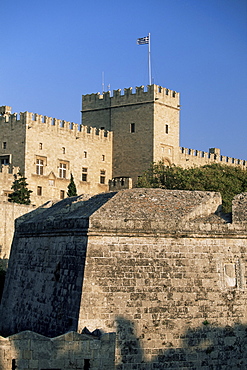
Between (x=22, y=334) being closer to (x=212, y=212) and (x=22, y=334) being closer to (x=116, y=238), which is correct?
(x=116, y=238)

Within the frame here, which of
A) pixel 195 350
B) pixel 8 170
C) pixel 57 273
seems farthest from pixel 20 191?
pixel 195 350

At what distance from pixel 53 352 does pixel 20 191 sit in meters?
34.4

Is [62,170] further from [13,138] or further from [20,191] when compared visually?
[20,191]

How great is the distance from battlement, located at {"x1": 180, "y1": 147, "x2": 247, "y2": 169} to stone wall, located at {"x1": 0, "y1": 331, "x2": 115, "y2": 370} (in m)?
50.3

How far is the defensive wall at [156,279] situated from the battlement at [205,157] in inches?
1862

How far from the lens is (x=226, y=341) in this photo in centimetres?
1436

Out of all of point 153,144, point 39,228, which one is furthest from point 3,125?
point 39,228

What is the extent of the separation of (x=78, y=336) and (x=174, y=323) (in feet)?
8.62

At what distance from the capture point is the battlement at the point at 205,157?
63031 mm

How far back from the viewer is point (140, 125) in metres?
57.7

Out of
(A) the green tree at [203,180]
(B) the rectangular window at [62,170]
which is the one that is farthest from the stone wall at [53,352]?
(B) the rectangular window at [62,170]

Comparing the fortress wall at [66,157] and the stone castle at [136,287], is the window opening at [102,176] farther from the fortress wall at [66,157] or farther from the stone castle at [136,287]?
the stone castle at [136,287]

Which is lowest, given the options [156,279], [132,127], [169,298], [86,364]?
[86,364]

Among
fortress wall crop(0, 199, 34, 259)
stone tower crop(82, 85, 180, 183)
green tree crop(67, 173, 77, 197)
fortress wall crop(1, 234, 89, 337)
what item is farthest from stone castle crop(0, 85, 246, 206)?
fortress wall crop(1, 234, 89, 337)
